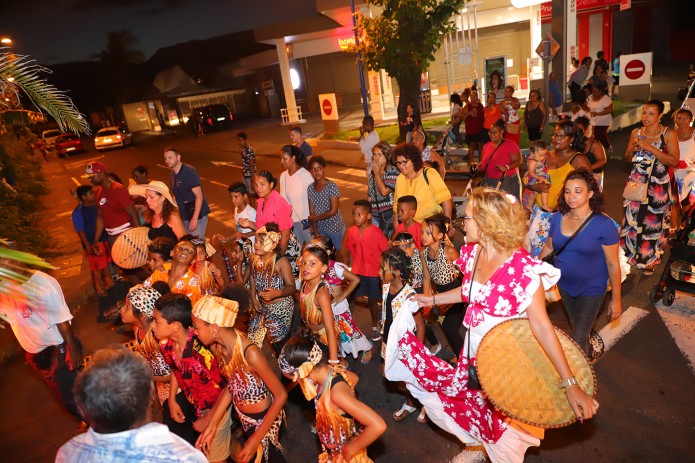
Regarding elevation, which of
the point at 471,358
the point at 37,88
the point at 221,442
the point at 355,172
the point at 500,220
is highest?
the point at 37,88

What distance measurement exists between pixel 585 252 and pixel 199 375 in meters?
3.19

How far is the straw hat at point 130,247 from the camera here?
5934mm

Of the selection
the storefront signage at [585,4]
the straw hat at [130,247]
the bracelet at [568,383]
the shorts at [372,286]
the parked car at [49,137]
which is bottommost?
the shorts at [372,286]

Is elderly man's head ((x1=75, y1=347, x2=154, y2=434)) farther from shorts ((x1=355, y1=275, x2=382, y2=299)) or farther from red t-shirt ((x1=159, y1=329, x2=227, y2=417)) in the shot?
shorts ((x1=355, y1=275, x2=382, y2=299))

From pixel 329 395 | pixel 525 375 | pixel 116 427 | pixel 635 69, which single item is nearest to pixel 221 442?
pixel 329 395

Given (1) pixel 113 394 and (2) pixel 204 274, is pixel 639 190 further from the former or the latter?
(1) pixel 113 394

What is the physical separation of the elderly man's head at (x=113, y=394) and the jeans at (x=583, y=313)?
11.5 ft

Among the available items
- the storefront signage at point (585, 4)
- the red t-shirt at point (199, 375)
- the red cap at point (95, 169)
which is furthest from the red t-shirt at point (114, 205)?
the storefront signage at point (585, 4)

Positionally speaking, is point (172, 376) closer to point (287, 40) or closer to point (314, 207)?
point (314, 207)

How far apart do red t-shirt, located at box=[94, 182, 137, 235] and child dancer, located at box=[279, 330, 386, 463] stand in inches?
222

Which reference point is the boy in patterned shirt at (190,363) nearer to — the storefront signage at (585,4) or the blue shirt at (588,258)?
the blue shirt at (588,258)

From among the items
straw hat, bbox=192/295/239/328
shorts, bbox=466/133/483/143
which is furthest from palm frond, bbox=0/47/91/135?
shorts, bbox=466/133/483/143

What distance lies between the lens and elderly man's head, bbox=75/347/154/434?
1976 mm

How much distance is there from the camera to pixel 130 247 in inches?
234
